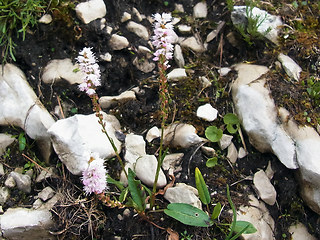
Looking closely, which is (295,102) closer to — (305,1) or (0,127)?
(305,1)

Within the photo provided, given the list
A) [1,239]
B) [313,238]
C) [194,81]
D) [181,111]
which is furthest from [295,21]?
[1,239]

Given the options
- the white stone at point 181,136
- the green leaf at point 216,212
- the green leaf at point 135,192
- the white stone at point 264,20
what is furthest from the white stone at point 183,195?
the white stone at point 264,20

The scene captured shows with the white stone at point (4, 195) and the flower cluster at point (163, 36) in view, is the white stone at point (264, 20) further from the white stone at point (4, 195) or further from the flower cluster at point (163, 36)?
the white stone at point (4, 195)

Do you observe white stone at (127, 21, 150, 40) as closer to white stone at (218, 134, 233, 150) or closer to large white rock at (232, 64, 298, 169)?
large white rock at (232, 64, 298, 169)

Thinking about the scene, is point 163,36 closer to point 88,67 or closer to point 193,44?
point 88,67

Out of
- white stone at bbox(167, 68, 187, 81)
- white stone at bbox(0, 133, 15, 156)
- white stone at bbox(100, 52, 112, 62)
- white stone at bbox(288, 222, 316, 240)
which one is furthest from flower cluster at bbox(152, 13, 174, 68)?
white stone at bbox(288, 222, 316, 240)

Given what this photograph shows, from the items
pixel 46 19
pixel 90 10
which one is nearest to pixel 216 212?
pixel 90 10
